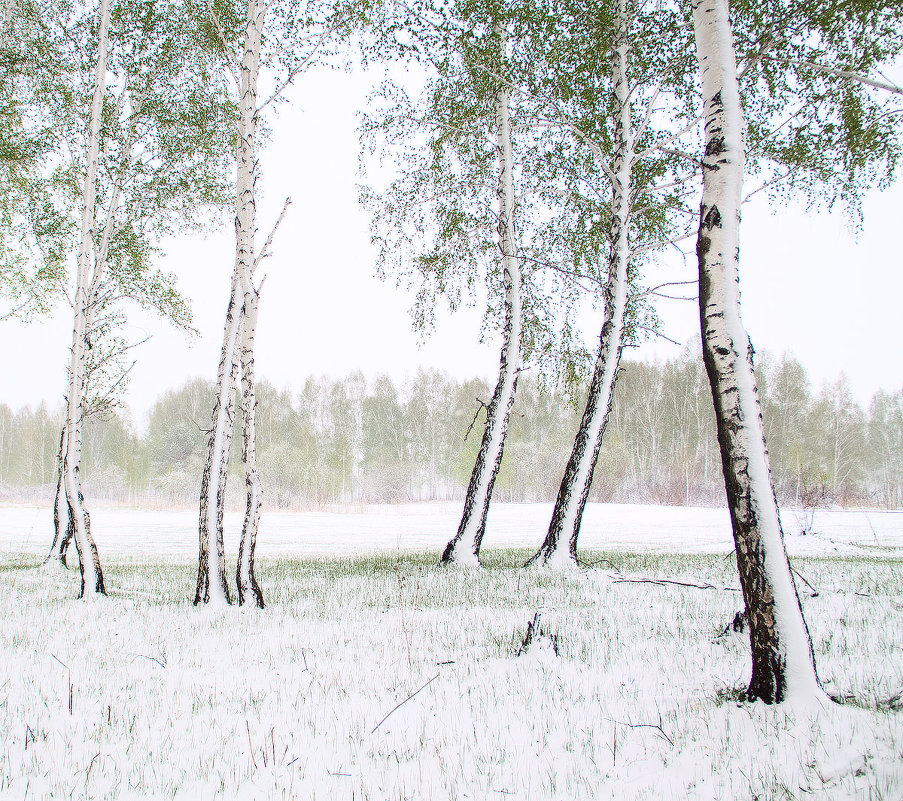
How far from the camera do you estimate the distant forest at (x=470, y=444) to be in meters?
36.3

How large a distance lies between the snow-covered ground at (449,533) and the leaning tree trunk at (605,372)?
95.8 inches

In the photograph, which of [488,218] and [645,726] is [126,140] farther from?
[645,726]

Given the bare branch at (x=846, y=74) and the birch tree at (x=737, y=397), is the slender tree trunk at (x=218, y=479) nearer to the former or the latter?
the birch tree at (x=737, y=397)

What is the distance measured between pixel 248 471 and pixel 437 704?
3.71 meters

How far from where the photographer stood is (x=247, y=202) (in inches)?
264

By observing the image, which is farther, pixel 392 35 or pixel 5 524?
pixel 5 524

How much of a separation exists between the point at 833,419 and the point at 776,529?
134 feet

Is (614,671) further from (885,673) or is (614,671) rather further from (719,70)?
(719,70)

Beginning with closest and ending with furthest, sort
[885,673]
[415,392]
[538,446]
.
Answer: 1. [885,673]
2. [538,446]
3. [415,392]

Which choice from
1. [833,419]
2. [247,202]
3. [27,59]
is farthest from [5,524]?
[833,419]

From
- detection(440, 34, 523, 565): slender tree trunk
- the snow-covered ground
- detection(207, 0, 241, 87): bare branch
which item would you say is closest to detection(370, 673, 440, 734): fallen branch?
the snow-covered ground

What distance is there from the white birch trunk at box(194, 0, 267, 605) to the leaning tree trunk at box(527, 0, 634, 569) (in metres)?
4.48

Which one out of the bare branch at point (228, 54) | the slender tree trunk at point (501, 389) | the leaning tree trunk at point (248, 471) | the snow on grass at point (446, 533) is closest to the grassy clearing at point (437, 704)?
the leaning tree trunk at point (248, 471)

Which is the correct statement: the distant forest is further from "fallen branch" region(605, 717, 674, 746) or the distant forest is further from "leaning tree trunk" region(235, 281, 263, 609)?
"fallen branch" region(605, 717, 674, 746)
